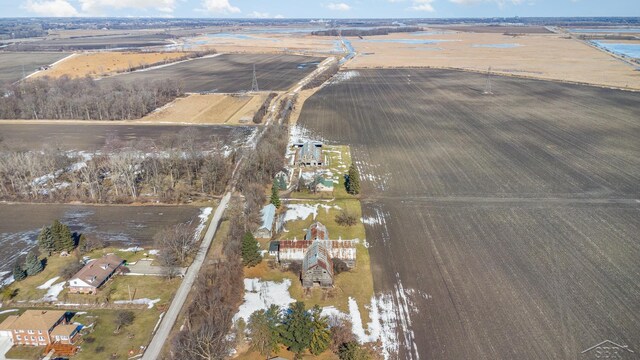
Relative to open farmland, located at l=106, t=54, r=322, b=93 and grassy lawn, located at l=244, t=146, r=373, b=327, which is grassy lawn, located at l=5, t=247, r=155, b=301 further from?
open farmland, located at l=106, t=54, r=322, b=93

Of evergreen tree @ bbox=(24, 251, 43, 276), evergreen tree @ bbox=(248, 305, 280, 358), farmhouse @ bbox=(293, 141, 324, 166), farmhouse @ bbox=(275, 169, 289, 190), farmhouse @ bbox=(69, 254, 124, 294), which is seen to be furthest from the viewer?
farmhouse @ bbox=(293, 141, 324, 166)

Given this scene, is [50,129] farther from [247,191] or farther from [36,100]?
[247,191]

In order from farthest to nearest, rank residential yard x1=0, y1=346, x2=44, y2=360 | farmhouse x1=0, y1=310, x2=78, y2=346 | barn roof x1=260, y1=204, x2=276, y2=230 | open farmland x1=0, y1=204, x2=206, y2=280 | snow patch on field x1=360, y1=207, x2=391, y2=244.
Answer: barn roof x1=260, y1=204, x2=276, y2=230 → snow patch on field x1=360, y1=207, x2=391, y2=244 → open farmland x1=0, y1=204, x2=206, y2=280 → farmhouse x1=0, y1=310, x2=78, y2=346 → residential yard x1=0, y1=346, x2=44, y2=360

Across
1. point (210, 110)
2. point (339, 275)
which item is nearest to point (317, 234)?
point (339, 275)

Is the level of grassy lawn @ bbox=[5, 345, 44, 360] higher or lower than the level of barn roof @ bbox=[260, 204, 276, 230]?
lower

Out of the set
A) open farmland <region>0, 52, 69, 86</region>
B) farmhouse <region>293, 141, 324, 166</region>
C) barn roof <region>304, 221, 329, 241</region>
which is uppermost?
open farmland <region>0, 52, 69, 86</region>

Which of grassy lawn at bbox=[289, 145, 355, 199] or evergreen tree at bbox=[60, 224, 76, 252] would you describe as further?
grassy lawn at bbox=[289, 145, 355, 199]

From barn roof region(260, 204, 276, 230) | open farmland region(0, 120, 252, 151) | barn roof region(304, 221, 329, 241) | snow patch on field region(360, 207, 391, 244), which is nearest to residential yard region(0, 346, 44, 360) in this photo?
barn roof region(260, 204, 276, 230)
